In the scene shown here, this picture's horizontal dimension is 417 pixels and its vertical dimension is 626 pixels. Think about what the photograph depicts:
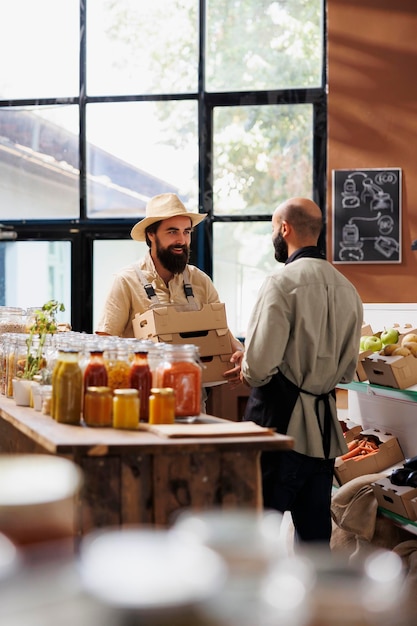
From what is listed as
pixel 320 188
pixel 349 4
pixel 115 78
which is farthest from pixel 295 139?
pixel 115 78

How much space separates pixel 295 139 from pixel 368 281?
1.27m

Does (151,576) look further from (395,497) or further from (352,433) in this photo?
(352,433)

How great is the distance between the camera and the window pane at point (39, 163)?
24.1 feet

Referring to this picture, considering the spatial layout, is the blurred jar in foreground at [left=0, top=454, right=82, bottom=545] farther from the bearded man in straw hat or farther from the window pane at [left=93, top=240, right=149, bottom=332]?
the window pane at [left=93, top=240, right=149, bottom=332]

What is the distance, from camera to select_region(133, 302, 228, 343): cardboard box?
4.05 m

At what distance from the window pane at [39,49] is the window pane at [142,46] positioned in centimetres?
16

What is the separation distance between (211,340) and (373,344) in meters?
0.80

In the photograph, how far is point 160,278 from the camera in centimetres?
456

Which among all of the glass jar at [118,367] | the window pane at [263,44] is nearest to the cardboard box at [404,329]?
the glass jar at [118,367]

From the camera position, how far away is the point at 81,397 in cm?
268

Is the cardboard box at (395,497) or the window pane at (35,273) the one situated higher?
the window pane at (35,273)

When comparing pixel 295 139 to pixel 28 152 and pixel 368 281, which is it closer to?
Answer: pixel 368 281

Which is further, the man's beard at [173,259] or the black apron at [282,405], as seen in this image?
the man's beard at [173,259]

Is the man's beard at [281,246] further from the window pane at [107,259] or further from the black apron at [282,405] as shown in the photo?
the window pane at [107,259]
